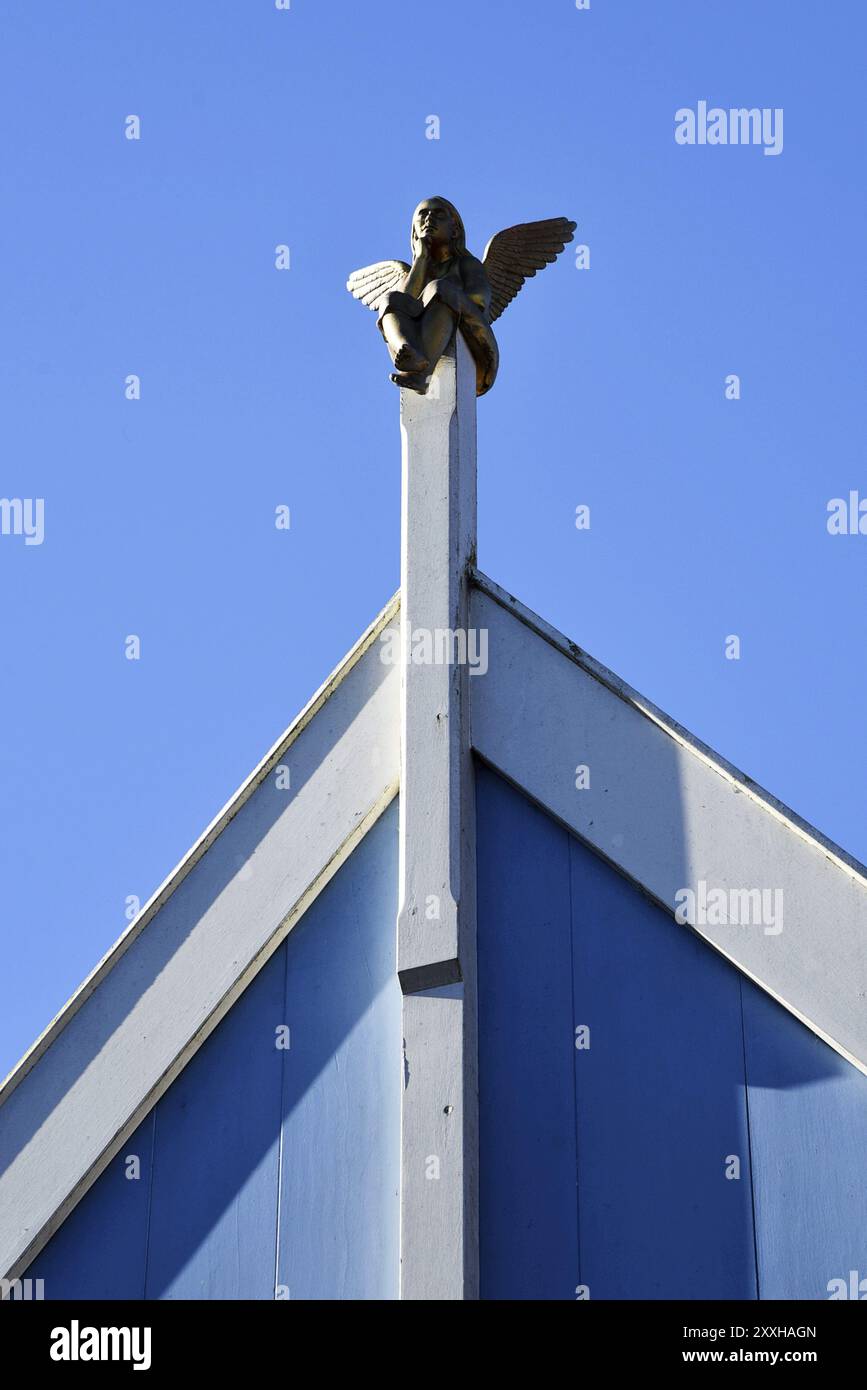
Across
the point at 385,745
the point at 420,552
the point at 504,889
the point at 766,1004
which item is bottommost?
the point at 766,1004

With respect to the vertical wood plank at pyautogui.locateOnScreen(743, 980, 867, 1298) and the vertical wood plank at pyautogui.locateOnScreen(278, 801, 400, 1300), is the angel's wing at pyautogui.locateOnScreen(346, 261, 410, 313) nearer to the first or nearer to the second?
the vertical wood plank at pyautogui.locateOnScreen(278, 801, 400, 1300)

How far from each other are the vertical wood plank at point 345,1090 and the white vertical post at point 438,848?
0.52 ft

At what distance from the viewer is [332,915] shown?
631 cm

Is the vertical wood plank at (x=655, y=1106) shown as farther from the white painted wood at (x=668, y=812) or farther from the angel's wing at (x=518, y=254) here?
the angel's wing at (x=518, y=254)

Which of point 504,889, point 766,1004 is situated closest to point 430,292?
point 504,889

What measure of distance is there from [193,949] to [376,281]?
8.71 ft

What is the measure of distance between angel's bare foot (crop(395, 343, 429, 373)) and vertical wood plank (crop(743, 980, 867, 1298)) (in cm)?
246

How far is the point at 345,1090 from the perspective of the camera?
6.03 meters

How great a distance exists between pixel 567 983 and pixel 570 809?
1.84ft

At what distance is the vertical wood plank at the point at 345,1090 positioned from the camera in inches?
229

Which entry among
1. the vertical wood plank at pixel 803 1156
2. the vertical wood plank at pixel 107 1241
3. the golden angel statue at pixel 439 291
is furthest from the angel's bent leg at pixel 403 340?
the vertical wood plank at pixel 107 1241

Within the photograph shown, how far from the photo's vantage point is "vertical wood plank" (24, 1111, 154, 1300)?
596 centimetres

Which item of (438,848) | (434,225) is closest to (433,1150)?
(438,848)
